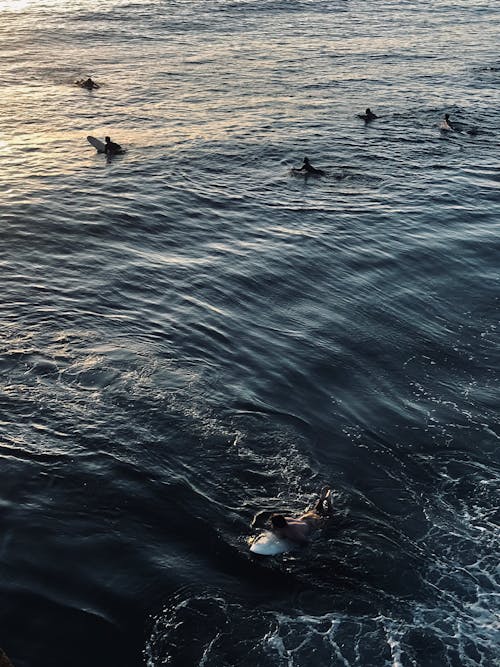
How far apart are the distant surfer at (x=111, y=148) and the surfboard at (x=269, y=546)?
19786 mm

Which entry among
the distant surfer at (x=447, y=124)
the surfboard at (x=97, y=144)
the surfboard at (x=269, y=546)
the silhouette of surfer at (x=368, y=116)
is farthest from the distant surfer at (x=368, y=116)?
the surfboard at (x=269, y=546)

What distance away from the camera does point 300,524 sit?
35.2 feet

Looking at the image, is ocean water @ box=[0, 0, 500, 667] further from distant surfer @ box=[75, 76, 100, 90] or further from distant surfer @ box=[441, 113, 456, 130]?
distant surfer @ box=[75, 76, 100, 90]

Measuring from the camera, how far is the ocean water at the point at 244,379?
9.88 meters

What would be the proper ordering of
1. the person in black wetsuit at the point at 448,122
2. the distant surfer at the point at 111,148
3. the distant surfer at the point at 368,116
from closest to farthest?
the distant surfer at the point at 111,148 < the person in black wetsuit at the point at 448,122 < the distant surfer at the point at 368,116

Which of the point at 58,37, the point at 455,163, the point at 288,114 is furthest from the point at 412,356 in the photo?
the point at 58,37

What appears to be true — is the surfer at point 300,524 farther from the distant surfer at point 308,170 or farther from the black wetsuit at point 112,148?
the black wetsuit at point 112,148

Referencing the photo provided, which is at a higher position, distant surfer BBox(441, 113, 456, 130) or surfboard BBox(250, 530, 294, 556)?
surfboard BBox(250, 530, 294, 556)

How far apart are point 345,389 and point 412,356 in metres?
2.16

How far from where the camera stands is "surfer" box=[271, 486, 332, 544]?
1056cm

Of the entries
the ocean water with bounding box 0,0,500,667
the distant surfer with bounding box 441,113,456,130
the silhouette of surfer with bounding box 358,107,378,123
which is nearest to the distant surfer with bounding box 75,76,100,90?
the ocean water with bounding box 0,0,500,667

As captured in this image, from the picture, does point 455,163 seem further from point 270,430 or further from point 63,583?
point 63,583

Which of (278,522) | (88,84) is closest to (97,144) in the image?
(88,84)

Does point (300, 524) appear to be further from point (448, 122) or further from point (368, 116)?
point (448, 122)
